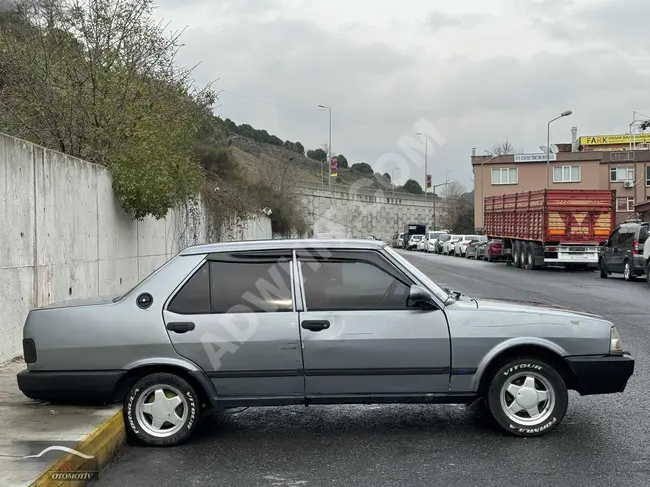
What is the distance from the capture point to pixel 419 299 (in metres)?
5.41

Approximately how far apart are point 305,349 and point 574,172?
214 ft

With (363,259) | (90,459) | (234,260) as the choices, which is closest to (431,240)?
(363,259)

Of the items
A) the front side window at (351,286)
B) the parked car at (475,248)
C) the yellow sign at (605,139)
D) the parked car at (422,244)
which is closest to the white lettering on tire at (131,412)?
the front side window at (351,286)

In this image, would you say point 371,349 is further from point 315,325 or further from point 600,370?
point 600,370

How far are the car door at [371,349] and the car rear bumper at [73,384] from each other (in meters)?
1.54

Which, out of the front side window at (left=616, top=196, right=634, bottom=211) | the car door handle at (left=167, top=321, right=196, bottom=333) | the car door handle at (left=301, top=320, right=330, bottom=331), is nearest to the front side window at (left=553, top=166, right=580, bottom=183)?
the front side window at (left=616, top=196, right=634, bottom=211)

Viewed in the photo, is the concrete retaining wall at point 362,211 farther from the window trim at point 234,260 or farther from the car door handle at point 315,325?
the car door handle at point 315,325

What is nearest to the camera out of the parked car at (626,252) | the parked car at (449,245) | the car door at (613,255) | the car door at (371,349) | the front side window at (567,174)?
the car door at (371,349)

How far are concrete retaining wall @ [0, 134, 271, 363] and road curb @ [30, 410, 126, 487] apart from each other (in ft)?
10.2

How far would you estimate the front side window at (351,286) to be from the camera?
217 inches

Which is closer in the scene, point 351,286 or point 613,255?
point 351,286

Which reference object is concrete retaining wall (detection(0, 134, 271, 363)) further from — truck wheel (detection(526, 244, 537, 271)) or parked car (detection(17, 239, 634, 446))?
truck wheel (detection(526, 244, 537, 271))

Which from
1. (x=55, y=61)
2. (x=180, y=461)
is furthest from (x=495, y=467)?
(x=55, y=61)

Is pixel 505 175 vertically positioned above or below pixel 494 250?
above
